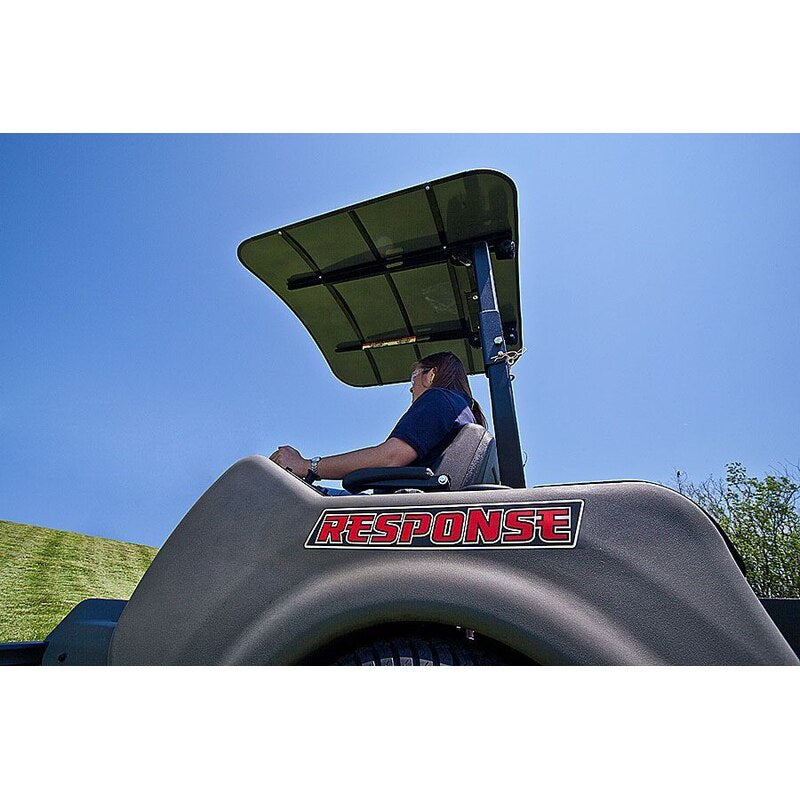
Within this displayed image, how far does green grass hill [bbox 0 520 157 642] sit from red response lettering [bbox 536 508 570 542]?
3.54 meters

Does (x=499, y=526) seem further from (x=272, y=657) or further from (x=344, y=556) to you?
(x=272, y=657)

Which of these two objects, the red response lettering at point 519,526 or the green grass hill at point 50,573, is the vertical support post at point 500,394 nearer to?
the red response lettering at point 519,526

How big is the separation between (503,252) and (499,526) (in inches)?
44.9

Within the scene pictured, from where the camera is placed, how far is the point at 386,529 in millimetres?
1149

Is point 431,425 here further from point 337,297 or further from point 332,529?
point 337,297

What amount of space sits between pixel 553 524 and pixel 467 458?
0.51 meters

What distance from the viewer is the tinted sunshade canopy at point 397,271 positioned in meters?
1.83

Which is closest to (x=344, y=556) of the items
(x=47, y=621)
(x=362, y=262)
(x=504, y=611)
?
(x=504, y=611)

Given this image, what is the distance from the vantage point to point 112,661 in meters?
1.30

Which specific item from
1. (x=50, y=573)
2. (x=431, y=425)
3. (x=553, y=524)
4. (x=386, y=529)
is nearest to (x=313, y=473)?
(x=431, y=425)

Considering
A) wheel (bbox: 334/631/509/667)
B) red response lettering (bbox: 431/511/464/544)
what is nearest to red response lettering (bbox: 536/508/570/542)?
red response lettering (bbox: 431/511/464/544)

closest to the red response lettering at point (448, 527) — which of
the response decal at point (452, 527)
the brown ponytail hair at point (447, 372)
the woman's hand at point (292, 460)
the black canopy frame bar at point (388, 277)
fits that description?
the response decal at point (452, 527)

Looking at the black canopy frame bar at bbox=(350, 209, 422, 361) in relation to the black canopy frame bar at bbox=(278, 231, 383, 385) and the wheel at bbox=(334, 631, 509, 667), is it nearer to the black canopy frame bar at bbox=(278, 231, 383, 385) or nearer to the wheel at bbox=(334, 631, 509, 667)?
the black canopy frame bar at bbox=(278, 231, 383, 385)

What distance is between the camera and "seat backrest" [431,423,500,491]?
1.52 m
